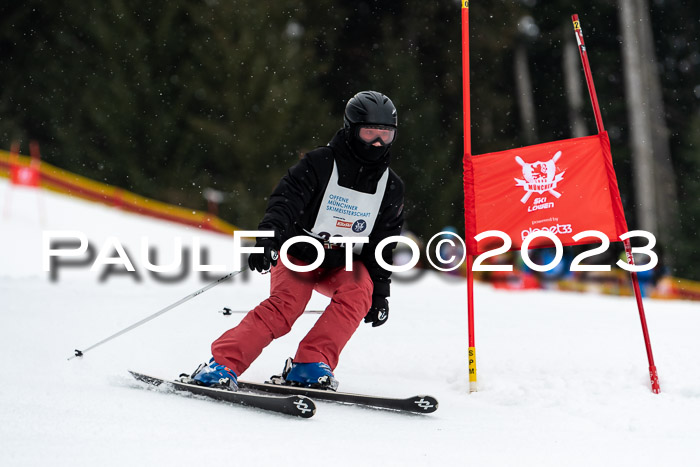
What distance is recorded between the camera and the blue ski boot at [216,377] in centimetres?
369

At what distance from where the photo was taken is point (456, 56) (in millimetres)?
27188

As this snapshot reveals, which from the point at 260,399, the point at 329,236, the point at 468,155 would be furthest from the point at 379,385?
the point at 468,155

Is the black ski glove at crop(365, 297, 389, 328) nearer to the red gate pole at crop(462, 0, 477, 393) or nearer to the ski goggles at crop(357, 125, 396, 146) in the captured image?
the red gate pole at crop(462, 0, 477, 393)

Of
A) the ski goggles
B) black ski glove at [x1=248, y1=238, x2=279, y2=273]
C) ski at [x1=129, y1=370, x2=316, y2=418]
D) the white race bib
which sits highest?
the ski goggles

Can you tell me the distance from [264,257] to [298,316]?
0.52 m

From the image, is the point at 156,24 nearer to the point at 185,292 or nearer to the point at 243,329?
the point at 185,292

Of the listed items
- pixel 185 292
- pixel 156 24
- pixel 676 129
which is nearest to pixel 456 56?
pixel 676 129

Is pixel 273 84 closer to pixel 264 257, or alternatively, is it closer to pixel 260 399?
pixel 264 257

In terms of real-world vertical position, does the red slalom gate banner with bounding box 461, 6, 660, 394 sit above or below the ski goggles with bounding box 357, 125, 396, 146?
below

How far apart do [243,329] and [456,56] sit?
80.5 feet

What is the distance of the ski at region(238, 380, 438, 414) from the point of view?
3.70m

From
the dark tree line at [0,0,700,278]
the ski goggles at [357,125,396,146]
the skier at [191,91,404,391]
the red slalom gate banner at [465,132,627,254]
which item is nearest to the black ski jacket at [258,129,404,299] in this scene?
the skier at [191,91,404,391]

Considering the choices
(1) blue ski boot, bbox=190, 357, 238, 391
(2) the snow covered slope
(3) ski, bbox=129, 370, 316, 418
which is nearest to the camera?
(2) the snow covered slope

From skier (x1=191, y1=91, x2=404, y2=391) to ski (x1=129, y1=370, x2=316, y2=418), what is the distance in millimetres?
151
